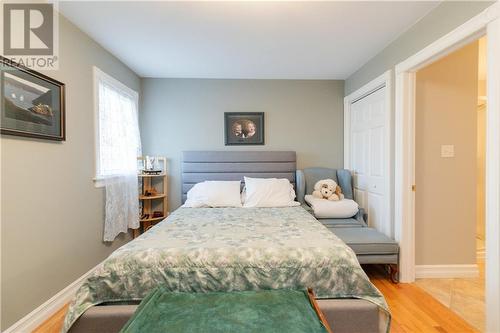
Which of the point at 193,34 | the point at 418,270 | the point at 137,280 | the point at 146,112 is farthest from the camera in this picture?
the point at 146,112

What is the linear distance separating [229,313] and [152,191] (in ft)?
9.00

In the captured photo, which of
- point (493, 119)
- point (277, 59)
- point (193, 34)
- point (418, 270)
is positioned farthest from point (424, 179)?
point (193, 34)

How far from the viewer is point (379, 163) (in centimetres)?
302

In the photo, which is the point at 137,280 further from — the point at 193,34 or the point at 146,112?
the point at 146,112

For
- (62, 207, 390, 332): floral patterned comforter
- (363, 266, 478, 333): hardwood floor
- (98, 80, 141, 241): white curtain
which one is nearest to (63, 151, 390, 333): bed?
(62, 207, 390, 332): floral patterned comforter

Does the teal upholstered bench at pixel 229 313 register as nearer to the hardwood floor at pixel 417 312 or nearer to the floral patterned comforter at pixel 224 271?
the floral patterned comforter at pixel 224 271

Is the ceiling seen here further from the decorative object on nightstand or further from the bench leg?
the bench leg

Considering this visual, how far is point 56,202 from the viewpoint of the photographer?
2.15 metres

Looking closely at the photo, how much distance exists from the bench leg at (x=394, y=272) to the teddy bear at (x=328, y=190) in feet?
3.17

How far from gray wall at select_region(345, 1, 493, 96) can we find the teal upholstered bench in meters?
2.21

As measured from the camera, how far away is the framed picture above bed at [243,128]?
387 cm

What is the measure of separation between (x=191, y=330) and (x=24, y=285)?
4.80ft

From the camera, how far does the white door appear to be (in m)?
2.90

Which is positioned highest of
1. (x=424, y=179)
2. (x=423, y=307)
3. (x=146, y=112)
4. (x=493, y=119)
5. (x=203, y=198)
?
(x=146, y=112)
